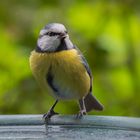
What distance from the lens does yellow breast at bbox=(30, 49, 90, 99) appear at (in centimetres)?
398

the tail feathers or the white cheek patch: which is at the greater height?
the white cheek patch

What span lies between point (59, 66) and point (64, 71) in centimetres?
4

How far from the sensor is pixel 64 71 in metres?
3.98

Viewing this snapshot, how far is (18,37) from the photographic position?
5.20 meters

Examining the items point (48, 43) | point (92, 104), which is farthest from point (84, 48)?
point (48, 43)

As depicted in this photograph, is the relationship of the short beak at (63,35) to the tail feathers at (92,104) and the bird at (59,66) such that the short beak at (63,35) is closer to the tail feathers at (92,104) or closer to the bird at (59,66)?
the bird at (59,66)

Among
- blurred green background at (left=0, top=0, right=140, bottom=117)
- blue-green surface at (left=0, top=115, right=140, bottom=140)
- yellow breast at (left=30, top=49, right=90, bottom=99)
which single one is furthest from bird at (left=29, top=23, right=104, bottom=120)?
blurred green background at (left=0, top=0, right=140, bottom=117)

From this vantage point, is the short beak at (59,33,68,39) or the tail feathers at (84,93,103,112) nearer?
the short beak at (59,33,68,39)

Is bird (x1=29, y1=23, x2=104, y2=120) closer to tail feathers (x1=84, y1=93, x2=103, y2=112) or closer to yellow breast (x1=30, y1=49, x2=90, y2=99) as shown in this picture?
yellow breast (x1=30, y1=49, x2=90, y2=99)

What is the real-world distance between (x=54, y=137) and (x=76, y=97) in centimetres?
83

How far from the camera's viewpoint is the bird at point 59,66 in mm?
3979

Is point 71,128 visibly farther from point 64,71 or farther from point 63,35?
point 63,35

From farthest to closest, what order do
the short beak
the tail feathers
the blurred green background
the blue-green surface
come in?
the blurred green background
the tail feathers
the short beak
the blue-green surface

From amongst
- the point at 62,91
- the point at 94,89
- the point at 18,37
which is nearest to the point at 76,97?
the point at 62,91
